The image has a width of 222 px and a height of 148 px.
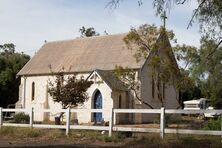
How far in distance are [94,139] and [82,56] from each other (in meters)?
26.9

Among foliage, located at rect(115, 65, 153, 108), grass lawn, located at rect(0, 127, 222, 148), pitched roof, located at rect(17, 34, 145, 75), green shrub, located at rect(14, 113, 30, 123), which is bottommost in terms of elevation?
grass lawn, located at rect(0, 127, 222, 148)

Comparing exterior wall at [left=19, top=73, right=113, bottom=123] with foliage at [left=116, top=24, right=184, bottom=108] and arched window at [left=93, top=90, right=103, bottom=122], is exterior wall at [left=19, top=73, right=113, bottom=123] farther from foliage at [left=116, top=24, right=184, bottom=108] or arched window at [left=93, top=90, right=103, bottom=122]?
foliage at [left=116, top=24, right=184, bottom=108]

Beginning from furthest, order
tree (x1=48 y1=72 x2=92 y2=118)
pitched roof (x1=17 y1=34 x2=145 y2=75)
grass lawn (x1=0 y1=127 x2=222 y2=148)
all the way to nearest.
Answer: pitched roof (x1=17 y1=34 x2=145 y2=75) → tree (x1=48 y1=72 x2=92 y2=118) → grass lawn (x1=0 y1=127 x2=222 y2=148)

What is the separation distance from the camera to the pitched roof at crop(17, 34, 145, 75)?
146 feet

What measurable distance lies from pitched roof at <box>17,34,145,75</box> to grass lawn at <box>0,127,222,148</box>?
60.4 ft

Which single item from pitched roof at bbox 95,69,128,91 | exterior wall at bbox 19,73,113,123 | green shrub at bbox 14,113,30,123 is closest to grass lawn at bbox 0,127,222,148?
green shrub at bbox 14,113,30,123

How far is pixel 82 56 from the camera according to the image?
48125mm

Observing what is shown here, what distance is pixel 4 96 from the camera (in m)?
60.8

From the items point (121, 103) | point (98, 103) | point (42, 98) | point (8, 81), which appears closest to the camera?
point (98, 103)

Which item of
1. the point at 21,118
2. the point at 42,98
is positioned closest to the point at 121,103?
A: the point at 21,118

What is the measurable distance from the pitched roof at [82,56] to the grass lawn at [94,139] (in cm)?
1841

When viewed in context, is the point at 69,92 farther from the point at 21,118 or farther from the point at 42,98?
the point at 42,98

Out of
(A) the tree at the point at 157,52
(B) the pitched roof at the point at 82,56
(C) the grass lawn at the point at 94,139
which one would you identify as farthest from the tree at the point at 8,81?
(C) the grass lawn at the point at 94,139

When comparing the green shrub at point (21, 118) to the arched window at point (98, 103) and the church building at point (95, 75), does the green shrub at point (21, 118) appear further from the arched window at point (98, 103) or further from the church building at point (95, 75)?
the arched window at point (98, 103)
